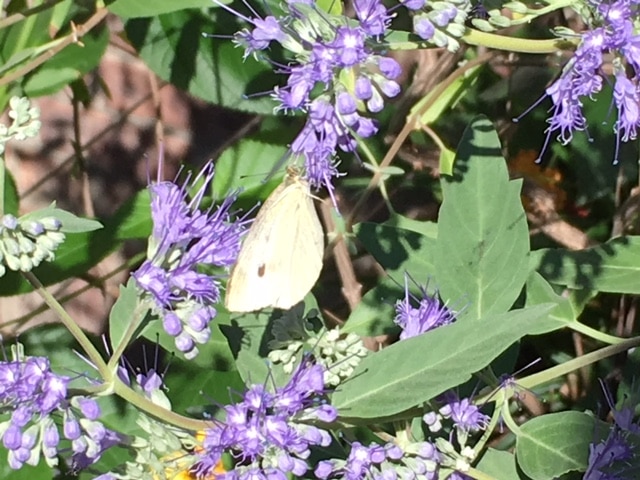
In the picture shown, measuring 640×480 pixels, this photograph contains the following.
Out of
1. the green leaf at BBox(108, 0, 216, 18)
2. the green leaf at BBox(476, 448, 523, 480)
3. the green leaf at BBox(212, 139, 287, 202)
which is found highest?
the green leaf at BBox(108, 0, 216, 18)

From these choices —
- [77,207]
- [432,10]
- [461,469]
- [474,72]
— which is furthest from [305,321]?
[77,207]

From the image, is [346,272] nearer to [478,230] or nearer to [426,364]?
[478,230]

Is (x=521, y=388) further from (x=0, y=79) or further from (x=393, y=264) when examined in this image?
(x=0, y=79)

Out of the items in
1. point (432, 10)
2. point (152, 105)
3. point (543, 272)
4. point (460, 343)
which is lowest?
point (152, 105)

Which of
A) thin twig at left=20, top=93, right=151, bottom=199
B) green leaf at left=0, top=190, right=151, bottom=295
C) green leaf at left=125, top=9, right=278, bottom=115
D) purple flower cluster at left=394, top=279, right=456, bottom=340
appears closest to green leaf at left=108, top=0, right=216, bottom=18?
green leaf at left=125, top=9, right=278, bottom=115

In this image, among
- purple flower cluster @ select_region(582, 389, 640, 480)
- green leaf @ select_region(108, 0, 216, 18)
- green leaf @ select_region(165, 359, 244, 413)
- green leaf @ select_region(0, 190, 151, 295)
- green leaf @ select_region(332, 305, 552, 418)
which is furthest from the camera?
green leaf @ select_region(0, 190, 151, 295)

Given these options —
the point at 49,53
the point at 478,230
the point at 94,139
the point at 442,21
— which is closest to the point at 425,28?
the point at 442,21

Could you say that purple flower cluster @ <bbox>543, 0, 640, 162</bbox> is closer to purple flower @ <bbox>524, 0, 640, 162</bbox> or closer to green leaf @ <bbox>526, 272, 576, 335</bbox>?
purple flower @ <bbox>524, 0, 640, 162</bbox>
